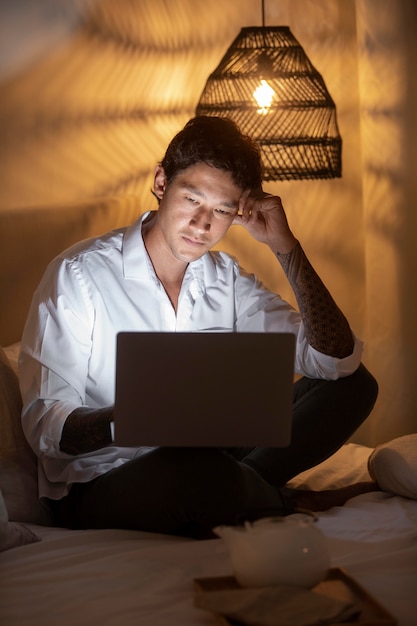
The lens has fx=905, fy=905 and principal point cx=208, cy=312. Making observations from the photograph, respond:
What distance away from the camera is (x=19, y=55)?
99.3 inches

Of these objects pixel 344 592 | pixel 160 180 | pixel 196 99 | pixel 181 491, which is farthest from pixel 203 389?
pixel 196 99

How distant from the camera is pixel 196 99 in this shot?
10.1 ft

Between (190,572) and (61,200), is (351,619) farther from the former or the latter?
(61,200)

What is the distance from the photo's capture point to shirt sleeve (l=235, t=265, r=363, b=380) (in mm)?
1959

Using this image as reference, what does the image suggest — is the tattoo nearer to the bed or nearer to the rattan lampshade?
the bed

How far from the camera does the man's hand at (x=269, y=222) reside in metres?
2.09

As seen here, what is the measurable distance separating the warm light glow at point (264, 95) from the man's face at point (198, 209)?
0.53m

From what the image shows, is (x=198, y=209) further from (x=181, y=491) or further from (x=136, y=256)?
(x=181, y=491)

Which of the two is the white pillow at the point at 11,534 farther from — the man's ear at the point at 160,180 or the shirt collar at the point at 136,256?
the man's ear at the point at 160,180

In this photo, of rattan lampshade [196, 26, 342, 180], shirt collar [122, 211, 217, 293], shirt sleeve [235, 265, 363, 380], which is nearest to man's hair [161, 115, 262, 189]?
shirt collar [122, 211, 217, 293]

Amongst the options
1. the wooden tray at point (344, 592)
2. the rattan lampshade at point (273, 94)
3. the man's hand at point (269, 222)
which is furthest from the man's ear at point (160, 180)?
the wooden tray at point (344, 592)

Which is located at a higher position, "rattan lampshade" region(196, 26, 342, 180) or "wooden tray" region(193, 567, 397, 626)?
"rattan lampshade" region(196, 26, 342, 180)

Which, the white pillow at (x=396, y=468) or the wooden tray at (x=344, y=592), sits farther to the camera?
the white pillow at (x=396, y=468)

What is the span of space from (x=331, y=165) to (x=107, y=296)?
840 mm
